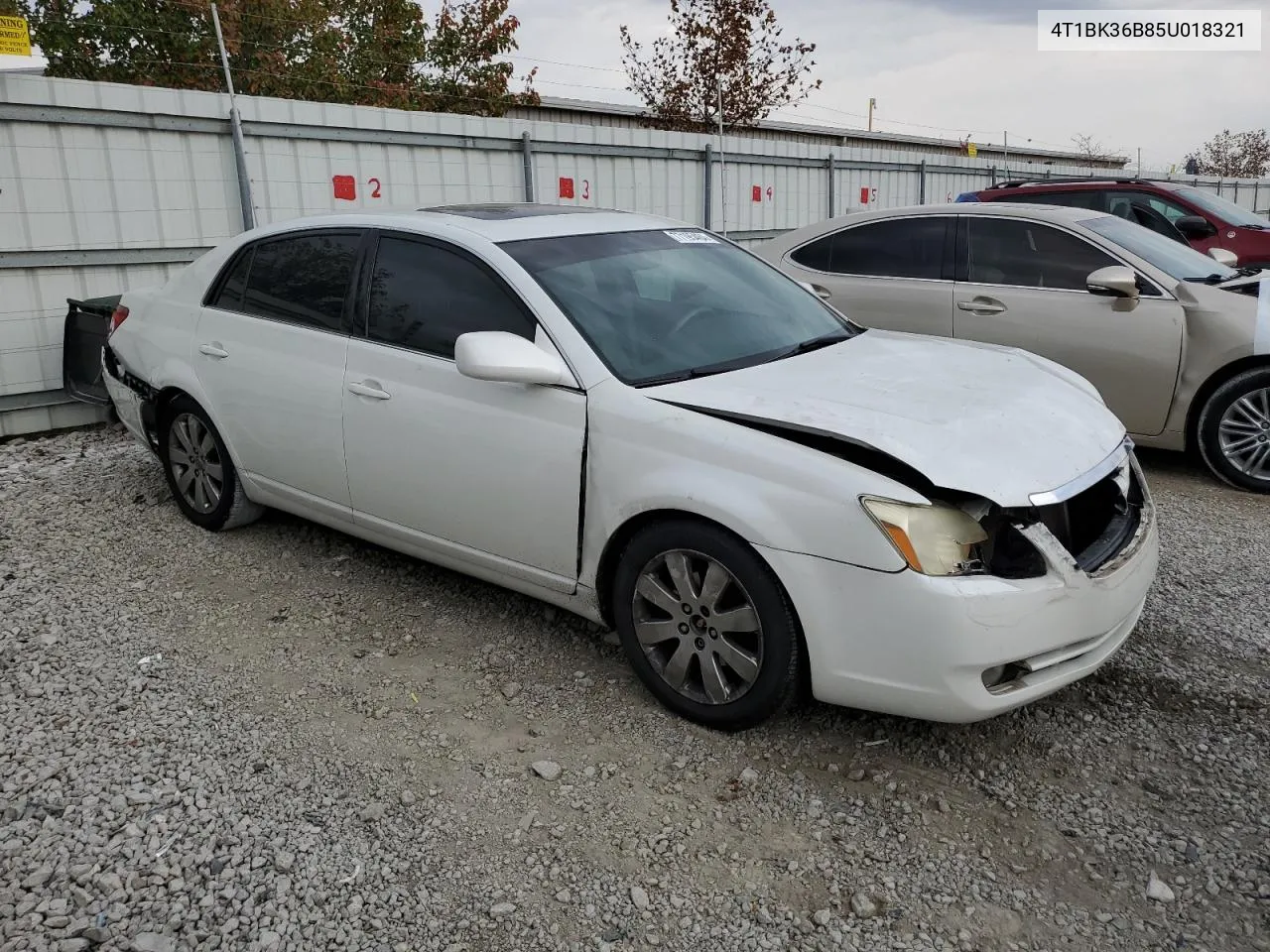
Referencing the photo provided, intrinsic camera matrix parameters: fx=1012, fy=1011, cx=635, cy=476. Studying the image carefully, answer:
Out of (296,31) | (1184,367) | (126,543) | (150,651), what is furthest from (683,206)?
(296,31)

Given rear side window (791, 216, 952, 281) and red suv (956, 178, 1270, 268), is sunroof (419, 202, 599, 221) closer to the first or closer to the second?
rear side window (791, 216, 952, 281)

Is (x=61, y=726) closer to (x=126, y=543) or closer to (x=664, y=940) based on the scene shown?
(x=126, y=543)

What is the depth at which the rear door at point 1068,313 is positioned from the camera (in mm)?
5887

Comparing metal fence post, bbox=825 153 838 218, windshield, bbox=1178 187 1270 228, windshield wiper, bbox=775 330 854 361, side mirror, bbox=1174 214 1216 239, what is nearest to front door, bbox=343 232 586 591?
windshield wiper, bbox=775 330 854 361

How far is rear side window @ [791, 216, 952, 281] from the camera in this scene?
6.71m

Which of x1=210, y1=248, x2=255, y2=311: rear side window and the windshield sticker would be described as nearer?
the windshield sticker

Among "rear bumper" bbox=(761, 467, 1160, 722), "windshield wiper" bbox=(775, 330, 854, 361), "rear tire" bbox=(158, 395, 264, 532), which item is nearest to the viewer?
"rear bumper" bbox=(761, 467, 1160, 722)

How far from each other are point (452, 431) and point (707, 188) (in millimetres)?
8947

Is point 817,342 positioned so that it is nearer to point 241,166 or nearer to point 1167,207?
point 241,166

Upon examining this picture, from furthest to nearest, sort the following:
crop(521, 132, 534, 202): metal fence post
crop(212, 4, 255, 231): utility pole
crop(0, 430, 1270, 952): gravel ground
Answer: crop(521, 132, 534, 202): metal fence post
crop(212, 4, 255, 231): utility pole
crop(0, 430, 1270, 952): gravel ground

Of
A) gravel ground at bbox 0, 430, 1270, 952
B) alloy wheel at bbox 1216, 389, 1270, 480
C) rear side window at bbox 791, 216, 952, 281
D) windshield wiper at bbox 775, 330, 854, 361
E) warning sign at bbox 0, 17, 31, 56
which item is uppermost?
warning sign at bbox 0, 17, 31, 56

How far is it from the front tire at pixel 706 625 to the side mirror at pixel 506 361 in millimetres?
630

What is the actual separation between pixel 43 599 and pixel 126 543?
70cm

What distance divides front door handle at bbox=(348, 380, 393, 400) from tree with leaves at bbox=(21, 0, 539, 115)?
43.5ft
